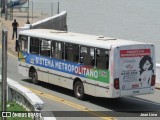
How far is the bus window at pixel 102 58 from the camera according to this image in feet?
61.7

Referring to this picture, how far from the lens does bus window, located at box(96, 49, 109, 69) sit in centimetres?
1880

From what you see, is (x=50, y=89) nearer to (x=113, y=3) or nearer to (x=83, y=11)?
(x=83, y=11)

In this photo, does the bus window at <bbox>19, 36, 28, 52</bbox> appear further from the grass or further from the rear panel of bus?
the grass

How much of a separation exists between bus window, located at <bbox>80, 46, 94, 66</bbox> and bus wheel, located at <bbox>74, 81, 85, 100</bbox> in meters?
0.97

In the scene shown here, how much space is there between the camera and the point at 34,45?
2389 cm

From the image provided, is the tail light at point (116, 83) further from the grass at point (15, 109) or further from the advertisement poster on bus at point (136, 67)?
the grass at point (15, 109)

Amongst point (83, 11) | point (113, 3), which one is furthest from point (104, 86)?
point (113, 3)

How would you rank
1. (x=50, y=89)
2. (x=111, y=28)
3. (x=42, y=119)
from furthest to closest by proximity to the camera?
(x=111, y=28), (x=50, y=89), (x=42, y=119)

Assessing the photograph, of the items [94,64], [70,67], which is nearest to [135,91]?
[94,64]

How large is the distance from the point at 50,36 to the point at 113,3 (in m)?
103

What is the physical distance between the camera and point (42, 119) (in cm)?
1255

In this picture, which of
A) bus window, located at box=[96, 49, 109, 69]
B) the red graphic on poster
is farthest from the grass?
the red graphic on poster

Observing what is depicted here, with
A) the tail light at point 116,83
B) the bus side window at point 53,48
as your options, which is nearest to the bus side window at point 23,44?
the bus side window at point 53,48

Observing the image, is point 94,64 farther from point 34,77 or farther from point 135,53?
point 34,77
